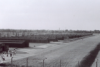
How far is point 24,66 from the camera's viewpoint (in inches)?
820

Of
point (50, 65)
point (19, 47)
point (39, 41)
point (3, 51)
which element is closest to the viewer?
point (50, 65)

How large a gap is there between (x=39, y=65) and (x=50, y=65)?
1.28 metres

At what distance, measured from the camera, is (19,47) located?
4447 centimetres

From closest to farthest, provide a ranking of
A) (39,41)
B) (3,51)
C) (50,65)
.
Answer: (50,65) < (3,51) < (39,41)

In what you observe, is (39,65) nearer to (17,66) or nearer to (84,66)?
(17,66)

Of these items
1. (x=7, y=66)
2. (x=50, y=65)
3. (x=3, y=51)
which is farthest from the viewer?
(x=3, y=51)

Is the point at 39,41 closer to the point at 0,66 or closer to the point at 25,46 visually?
the point at 25,46

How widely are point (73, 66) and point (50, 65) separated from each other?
2.57 meters

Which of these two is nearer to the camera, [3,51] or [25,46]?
[3,51]

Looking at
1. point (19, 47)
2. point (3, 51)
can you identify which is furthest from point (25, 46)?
point (3, 51)

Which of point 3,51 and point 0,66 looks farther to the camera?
point 3,51

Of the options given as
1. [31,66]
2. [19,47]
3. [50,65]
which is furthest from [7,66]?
[19,47]

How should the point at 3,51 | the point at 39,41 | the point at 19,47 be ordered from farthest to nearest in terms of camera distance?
the point at 39,41, the point at 19,47, the point at 3,51

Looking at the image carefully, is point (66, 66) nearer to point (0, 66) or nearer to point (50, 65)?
point (50, 65)
